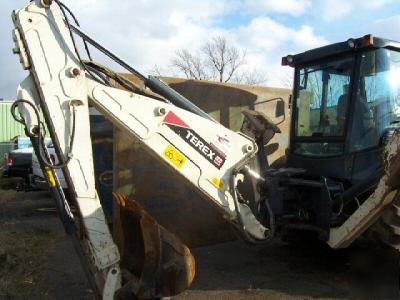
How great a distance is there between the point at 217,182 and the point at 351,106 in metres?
1.89

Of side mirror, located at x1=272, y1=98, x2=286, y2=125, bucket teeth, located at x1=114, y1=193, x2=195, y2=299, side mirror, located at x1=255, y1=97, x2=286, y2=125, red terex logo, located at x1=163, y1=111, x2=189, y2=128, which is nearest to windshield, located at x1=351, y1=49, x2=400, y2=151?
red terex logo, located at x1=163, y1=111, x2=189, y2=128

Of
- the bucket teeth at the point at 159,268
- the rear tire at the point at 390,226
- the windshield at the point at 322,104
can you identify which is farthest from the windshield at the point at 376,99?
the bucket teeth at the point at 159,268

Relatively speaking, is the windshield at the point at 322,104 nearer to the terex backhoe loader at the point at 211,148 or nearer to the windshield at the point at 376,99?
the terex backhoe loader at the point at 211,148

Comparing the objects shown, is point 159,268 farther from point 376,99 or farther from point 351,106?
point 376,99

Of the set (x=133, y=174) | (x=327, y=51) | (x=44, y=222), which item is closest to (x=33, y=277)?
(x=133, y=174)

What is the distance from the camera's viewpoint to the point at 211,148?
4.31 meters

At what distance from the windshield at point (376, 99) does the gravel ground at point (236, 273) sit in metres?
1.22

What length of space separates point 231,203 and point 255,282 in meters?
1.46

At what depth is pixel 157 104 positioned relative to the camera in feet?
13.5

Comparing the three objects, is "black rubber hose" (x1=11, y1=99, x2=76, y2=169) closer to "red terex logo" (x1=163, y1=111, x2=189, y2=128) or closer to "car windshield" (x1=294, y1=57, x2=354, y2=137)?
"red terex logo" (x1=163, y1=111, x2=189, y2=128)

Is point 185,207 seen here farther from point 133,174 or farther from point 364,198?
point 364,198

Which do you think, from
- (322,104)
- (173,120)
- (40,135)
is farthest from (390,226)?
(40,135)

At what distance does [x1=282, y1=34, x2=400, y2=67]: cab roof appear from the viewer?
16.4ft

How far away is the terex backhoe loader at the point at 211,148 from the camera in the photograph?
3799mm
